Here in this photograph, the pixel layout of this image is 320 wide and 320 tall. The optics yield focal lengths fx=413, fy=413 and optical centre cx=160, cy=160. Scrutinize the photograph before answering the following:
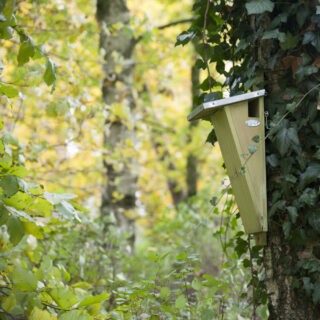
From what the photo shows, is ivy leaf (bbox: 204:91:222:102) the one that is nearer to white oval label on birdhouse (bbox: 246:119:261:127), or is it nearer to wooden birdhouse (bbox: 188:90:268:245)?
wooden birdhouse (bbox: 188:90:268:245)

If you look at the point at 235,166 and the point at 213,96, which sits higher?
the point at 213,96

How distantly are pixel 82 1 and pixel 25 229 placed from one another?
5.16 m

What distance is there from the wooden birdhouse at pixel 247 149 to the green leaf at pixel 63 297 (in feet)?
2.92

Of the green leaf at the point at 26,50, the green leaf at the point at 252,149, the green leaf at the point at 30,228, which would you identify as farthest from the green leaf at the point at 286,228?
the green leaf at the point at 26,50

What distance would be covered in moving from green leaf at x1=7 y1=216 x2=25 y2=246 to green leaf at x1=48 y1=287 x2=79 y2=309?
244 mm

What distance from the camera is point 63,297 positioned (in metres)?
1.56

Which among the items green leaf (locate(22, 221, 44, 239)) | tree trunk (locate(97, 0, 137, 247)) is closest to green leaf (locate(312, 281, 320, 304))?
green leaf (locate(22, 221, 44, 239))

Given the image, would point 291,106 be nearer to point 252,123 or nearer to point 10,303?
point 252,123

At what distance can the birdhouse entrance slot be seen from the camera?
79.0 inches

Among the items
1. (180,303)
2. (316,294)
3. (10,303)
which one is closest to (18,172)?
(10,303)

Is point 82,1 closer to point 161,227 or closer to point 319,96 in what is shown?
point 161,227

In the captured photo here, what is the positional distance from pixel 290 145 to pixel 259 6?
0.64m

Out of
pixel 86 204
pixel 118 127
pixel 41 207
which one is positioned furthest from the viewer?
pixel 86 204

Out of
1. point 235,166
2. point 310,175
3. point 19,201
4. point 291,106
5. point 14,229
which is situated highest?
point 291,106
